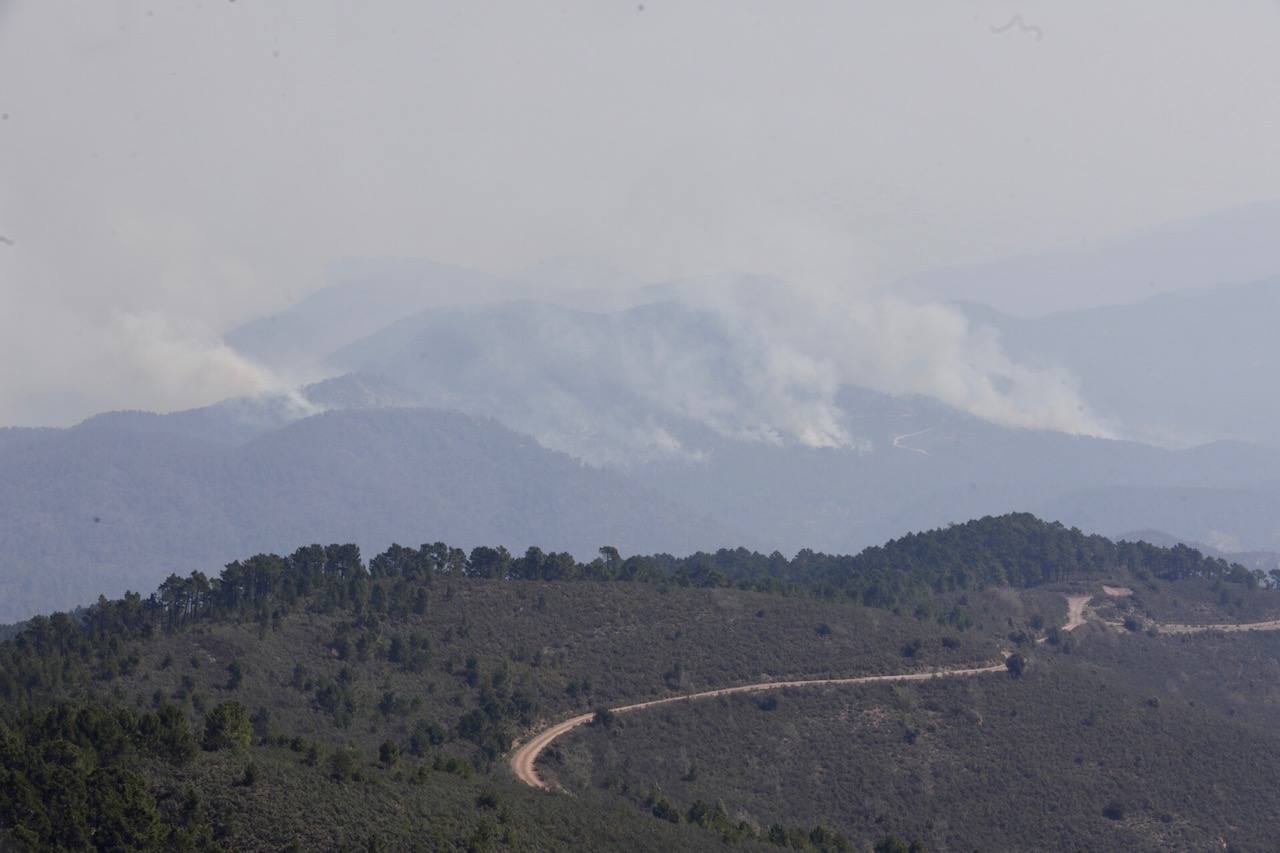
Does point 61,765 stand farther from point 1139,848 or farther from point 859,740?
point 1139,848

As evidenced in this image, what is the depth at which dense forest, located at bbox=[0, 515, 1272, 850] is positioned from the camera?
48438mm

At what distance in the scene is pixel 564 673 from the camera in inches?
3521

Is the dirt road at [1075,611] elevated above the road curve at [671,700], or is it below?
above

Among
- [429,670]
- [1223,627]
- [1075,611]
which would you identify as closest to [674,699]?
[429,670]

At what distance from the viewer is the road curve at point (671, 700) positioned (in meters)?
73.7

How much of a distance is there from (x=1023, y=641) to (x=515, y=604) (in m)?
43.9

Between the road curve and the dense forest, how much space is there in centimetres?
120

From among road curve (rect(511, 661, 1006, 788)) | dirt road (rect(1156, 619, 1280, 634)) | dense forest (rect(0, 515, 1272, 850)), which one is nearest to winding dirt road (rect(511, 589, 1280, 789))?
road curve (rect(511, 661, 1006, 788))

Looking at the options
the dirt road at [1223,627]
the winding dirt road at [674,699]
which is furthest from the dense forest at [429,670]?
the dirt road at [1223,627]

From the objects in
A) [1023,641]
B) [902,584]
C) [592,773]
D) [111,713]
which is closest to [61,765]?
[111,713]

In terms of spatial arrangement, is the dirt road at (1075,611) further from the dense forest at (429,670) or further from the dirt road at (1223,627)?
the dirt road at (1223,627)

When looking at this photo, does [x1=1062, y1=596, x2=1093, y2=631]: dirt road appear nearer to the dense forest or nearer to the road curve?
the dense forest

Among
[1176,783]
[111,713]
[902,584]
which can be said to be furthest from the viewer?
[902,584]

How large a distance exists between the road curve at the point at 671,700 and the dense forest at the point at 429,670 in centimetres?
120
